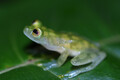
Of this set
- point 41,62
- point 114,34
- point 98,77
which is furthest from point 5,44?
point 114,34

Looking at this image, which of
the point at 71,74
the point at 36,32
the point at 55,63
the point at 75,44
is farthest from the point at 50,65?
the point at 75,44

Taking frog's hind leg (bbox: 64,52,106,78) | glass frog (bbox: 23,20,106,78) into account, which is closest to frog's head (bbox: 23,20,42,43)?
glass frog (bbox: 23,20,106,78)

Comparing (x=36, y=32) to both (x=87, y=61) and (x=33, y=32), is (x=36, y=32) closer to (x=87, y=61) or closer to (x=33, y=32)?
(x=33, y=32)

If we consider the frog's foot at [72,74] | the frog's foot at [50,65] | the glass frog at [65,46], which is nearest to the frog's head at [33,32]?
the glass frog at [65,46]

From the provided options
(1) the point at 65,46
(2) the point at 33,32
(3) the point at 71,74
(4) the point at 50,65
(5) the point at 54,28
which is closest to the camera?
(3) the point at 71,74

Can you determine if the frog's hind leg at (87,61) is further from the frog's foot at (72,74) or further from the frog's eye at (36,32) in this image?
the frog's eye at (36,32)

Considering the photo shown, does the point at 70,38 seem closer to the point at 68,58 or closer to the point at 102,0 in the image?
the point at 68,58
